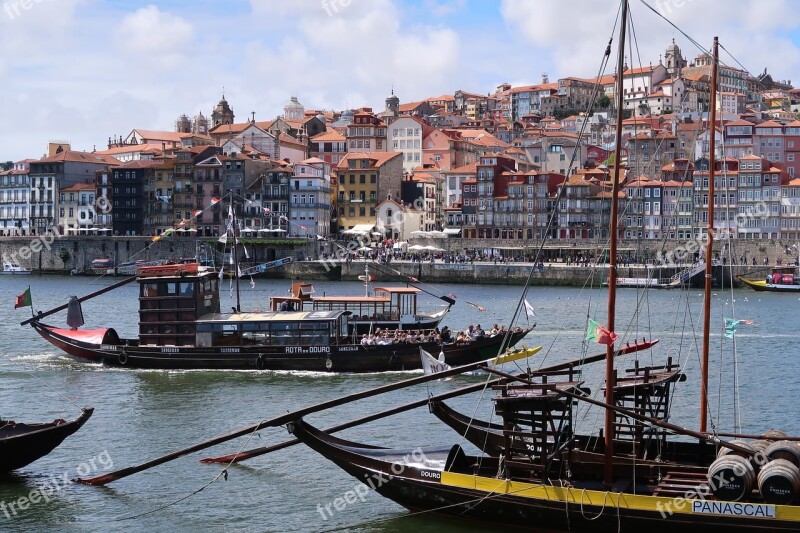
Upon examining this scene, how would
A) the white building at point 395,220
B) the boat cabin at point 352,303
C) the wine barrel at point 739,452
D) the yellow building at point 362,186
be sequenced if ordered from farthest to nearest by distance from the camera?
the yellow building at point 362,186, the white building at point 395,220, the boat cabin at point 352,303, the wine barrel at point 739,452

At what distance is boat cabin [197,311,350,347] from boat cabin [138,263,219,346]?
0.57 m

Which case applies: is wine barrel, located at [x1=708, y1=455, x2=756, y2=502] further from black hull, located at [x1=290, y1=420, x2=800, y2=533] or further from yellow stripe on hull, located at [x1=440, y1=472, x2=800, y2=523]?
black hull, located at [x1=290, y1=420, x2=800, y2=533]

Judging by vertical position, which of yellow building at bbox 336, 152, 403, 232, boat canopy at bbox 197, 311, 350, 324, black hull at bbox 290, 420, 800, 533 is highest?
yellow building at bbox 336, 152, 403, 232

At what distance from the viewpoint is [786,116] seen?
15388 cm

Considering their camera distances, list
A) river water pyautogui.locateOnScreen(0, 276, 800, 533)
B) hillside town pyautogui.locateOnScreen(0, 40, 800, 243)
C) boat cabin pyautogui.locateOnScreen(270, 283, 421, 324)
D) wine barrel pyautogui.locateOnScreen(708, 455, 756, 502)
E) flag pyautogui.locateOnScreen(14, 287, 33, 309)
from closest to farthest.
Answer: wine barrel pyautogui.locateOnScreen(708, 455, 756, 502)
river water pyautogui.locateOnScreen(0, 276, 800, 533)
flag pyautogui.locateOnScreen(14, 287, 33, 309)
boat cabin pyautogui.locateOnScreen(270, 283, 421, 324)
hillside town pyautogui.locateOnScreen(0, 40, 800, 243)

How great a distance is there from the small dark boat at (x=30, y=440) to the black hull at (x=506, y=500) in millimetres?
5388

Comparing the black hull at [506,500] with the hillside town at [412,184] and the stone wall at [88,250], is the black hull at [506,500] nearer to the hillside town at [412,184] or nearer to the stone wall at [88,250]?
the hillside town at [412,184]

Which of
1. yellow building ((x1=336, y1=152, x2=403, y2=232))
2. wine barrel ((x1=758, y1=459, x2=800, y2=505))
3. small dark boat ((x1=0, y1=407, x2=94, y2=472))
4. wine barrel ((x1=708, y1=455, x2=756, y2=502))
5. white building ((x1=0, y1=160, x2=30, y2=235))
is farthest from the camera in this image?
white building ((x1=0, y1=160, x2=30, y2=235))

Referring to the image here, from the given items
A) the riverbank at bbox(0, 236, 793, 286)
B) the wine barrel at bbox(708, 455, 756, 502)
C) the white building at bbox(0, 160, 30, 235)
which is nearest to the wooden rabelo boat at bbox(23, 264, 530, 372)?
the wine barrel at bbox(708, 455, 756, 502)

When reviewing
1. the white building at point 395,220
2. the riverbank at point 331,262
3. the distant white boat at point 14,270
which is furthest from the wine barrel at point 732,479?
the distant white boat at point 14,270

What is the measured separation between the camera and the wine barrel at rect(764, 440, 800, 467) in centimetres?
1925

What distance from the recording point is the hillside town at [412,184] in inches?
4373

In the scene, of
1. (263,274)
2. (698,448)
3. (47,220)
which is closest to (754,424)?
(698,448)

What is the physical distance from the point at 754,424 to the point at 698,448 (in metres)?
9.85
